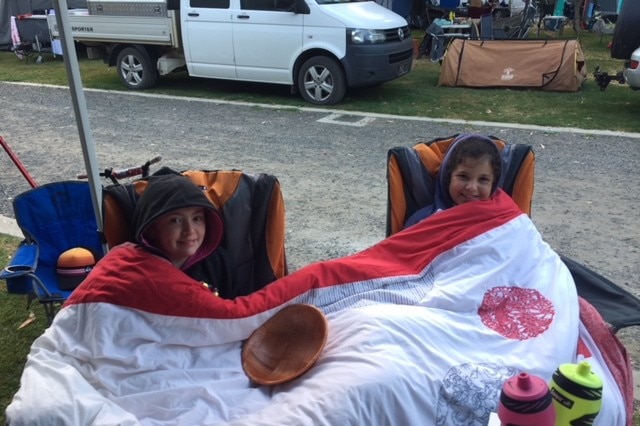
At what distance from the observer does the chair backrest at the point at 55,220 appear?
3.44 meters

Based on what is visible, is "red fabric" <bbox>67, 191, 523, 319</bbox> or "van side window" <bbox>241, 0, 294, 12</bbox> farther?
"van side window" <bbox>241, 0, 294, 12</bbox>

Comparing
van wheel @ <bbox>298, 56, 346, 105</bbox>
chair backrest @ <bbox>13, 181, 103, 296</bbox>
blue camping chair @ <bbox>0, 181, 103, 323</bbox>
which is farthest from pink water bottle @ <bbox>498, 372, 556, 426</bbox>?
van wheel @ <bbox>298, 56, 346, 105</bbox>

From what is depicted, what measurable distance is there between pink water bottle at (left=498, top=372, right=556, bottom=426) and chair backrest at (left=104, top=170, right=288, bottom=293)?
60.5 inches

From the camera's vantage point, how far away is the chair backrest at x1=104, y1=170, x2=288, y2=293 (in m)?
2.88

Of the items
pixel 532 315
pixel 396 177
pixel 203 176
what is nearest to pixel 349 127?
pixel 396 177

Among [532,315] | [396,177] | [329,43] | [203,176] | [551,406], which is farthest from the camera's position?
[329,43]

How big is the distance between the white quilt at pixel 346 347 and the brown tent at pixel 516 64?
293 inches

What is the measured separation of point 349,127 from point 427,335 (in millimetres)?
5558

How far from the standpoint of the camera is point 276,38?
884 cm

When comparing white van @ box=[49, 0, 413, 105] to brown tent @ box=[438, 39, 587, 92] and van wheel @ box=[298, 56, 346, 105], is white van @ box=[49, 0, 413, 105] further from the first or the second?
brown tent @ box=[438, 39, 587, 92]

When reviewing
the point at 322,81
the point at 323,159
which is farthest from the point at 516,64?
the point at 323,159

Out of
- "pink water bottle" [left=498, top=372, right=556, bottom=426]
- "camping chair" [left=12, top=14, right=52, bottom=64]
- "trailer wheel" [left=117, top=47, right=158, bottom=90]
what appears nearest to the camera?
"pink water bottle" [left=498, top=372, right=556, bottom=426]

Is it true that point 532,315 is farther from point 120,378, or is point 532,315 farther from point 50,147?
point 50,147

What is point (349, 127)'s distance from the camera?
7660mm
